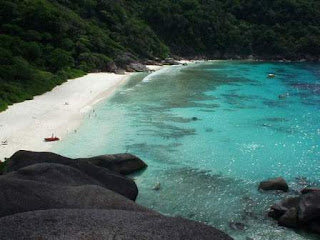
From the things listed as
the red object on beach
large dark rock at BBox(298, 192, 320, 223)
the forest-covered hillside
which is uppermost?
the forest-covered hillside

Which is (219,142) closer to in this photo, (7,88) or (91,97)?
(91,97)

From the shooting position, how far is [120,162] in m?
27.2

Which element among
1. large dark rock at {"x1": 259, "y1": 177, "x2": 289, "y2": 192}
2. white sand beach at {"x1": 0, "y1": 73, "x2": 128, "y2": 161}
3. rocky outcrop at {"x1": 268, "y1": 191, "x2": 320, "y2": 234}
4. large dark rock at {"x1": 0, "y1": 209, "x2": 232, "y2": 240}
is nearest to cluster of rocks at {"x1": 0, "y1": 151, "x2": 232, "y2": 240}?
large dark rock at {"x1": 0, "y1": 209, "x2": 232, "y2": 240}

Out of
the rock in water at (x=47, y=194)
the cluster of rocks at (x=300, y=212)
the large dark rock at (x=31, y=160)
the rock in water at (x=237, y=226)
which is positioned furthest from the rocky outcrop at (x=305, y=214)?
the large dark rock at (x=31, y=160)

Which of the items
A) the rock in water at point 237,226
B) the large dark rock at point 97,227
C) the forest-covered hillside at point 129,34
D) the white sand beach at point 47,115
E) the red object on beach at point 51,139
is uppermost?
the forest-covered hillside at point 129,34

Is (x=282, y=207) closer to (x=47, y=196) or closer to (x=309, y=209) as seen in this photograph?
(x=309, y=209)

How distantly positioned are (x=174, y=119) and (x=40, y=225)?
32865 millimetres

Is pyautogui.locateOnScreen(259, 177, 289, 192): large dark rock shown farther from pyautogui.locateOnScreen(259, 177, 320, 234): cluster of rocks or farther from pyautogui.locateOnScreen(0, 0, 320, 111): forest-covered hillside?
pyautogui.locateOnScreen(0, 0, 320, 111): forest-covered hillside

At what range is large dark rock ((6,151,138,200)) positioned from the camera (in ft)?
69.4

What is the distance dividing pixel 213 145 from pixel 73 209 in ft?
74.1

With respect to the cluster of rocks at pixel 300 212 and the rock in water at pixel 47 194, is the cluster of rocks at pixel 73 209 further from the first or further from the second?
the cluster of rocks at pixel 300 212

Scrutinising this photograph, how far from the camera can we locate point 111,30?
114938mm

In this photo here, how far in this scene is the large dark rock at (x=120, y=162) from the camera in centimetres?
2617

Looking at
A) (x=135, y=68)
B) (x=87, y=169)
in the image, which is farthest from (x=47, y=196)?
(x=135, y=68)
